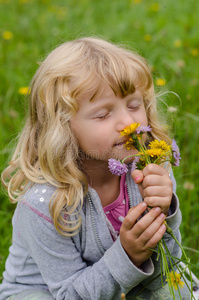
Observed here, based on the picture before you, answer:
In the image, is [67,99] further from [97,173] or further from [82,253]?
[82,253]

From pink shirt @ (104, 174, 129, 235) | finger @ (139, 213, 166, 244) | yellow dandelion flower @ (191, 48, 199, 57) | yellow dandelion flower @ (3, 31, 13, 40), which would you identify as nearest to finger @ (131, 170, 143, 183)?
finger @ (139, 213, 166, 244)

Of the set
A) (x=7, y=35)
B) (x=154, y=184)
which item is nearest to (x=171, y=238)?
(x=154, y=184)

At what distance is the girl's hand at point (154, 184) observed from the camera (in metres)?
1.11

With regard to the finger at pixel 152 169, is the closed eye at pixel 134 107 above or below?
above

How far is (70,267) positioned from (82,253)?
3.6 inches

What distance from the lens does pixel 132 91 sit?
1.30 meters

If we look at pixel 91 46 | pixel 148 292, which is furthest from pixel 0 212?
pixel 91 46

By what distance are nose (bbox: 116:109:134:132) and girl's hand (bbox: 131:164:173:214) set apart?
0.55 ft

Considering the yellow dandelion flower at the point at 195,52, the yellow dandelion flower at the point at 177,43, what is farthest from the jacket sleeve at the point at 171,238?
the yellow dandelion flower at the point at 177,43

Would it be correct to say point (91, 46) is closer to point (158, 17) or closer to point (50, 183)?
point (50, 183)

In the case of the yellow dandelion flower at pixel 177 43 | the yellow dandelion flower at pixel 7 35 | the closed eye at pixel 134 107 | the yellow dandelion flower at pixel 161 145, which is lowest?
the yellow dandelion flower at pixel 177 43

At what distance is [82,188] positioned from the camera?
54.2 inches

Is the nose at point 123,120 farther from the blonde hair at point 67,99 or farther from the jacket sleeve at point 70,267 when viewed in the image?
the jacket sleeve at point 70,267

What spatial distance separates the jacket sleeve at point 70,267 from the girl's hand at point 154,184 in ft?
0.70
